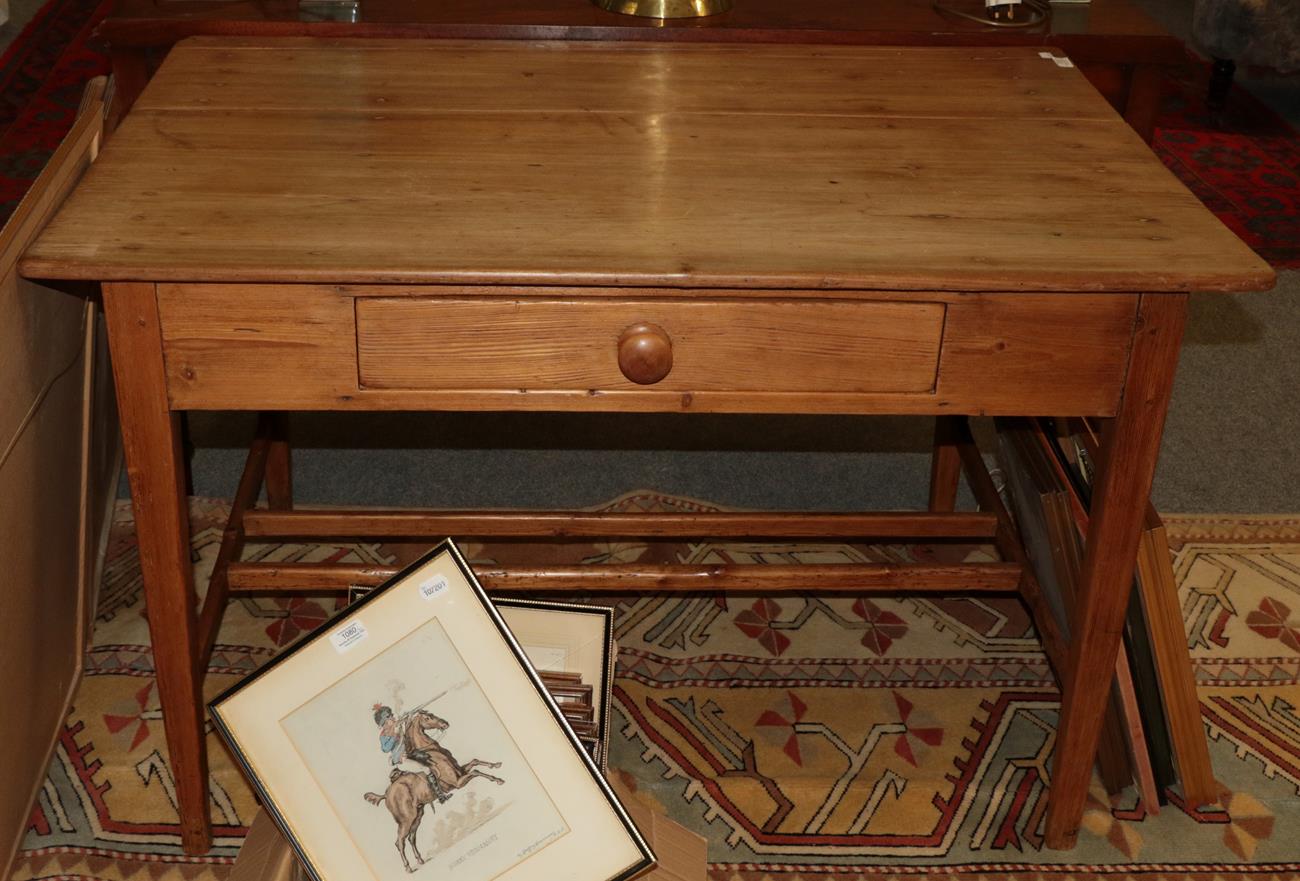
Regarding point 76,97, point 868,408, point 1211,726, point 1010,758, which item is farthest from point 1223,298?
point 76,97

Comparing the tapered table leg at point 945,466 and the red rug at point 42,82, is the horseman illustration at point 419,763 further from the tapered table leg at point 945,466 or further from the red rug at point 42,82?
the red rug at point 42,82

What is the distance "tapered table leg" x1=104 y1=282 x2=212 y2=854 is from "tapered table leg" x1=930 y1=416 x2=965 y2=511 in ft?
4.37

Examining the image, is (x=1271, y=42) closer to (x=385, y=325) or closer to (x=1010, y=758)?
(x=1010, y=758)

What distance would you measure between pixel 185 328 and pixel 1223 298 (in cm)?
270

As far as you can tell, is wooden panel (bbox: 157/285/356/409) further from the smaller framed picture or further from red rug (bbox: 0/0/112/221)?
red rug (bbox: 0/0/112/221)

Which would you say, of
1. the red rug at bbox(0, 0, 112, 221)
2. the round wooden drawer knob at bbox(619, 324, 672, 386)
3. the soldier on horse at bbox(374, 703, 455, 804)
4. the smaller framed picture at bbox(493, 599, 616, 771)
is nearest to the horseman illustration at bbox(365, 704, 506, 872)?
the soldier on horse at bbox(374, 703, 455, 804)

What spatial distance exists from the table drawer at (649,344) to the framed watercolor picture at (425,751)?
0.80 feet

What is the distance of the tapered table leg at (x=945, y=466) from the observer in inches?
98.1

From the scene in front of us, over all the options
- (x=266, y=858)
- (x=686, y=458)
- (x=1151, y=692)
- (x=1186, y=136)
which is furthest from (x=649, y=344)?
(x=1186, y=136)

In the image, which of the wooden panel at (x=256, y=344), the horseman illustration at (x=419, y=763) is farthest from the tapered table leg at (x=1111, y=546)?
the wooden panel at (x=256, y=344)

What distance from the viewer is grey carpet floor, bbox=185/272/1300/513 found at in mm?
2674

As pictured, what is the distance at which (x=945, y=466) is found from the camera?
2.52 m

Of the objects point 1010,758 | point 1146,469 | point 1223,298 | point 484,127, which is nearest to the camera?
point 1146,469

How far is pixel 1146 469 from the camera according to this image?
1.67 m
